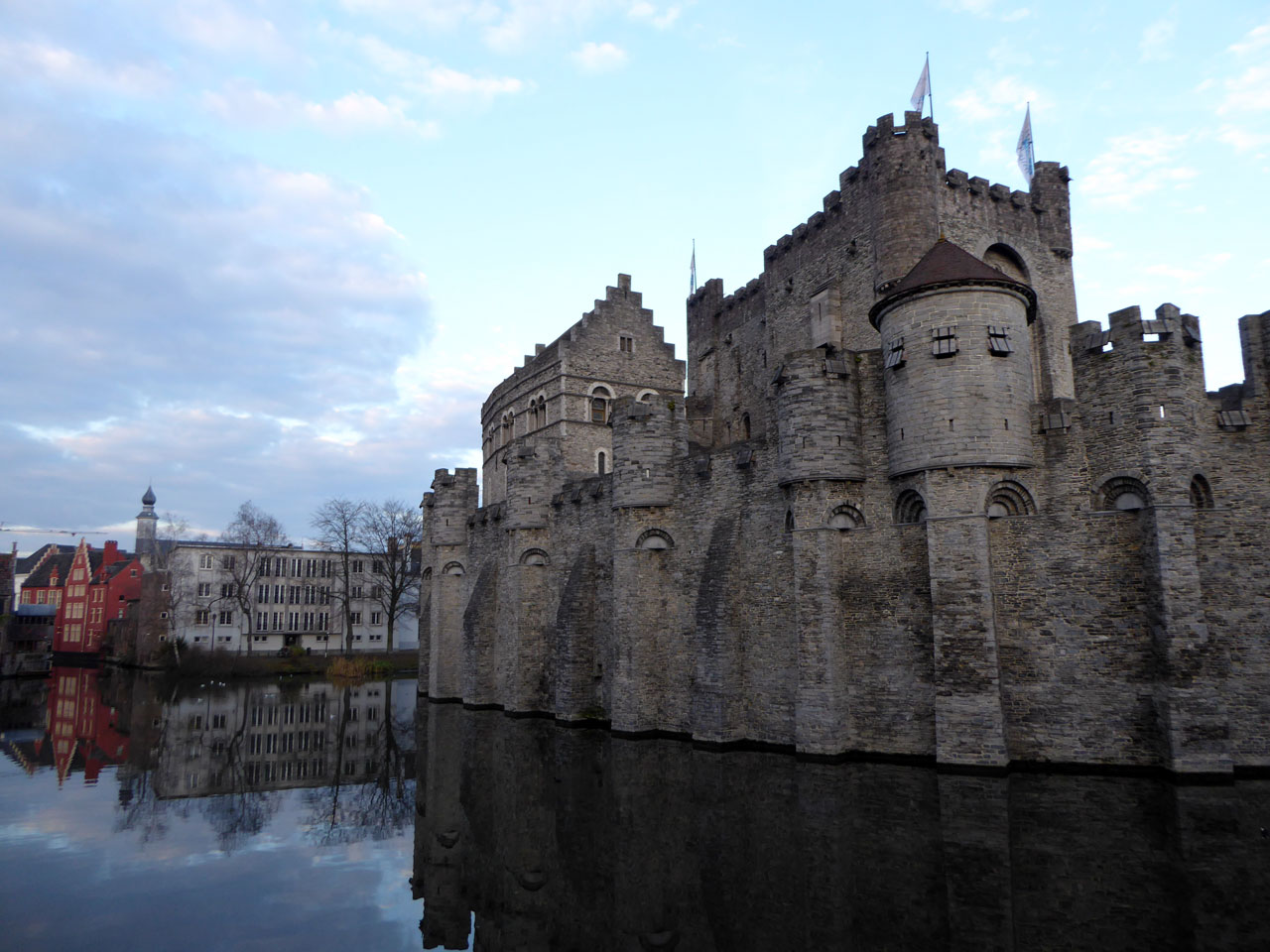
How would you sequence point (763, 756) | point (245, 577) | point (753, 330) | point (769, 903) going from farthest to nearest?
point (245, 577) → point (753, 330) → point (763, 756) → point (769, 903)

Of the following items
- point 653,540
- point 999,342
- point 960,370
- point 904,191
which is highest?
point 904,191

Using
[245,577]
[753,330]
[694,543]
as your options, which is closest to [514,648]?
[694,543]

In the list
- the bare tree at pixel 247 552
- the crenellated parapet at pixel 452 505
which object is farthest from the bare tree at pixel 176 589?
the crenellated parapet at pixel 452 505

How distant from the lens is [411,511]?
62.1 meters

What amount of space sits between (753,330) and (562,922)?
25238 millimetres

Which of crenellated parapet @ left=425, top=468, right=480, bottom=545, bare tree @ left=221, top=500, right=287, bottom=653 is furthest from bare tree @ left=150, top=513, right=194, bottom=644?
crenellated parapet @ left=425, top=468, right=480, bottom=545

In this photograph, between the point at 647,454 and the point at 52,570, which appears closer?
the point at 647,454

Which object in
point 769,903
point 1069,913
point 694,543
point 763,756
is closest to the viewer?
point 1069,913

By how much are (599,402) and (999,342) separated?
70.8 feet

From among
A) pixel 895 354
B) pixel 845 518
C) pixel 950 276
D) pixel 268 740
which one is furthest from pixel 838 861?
pixel 268 740

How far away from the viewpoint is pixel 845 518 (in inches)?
746

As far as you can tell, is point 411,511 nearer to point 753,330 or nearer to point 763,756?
point 753,330

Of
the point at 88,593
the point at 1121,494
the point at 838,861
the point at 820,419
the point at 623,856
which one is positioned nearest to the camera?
the point at 838,861

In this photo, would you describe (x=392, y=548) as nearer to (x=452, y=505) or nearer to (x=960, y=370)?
(x=452, y=505)
